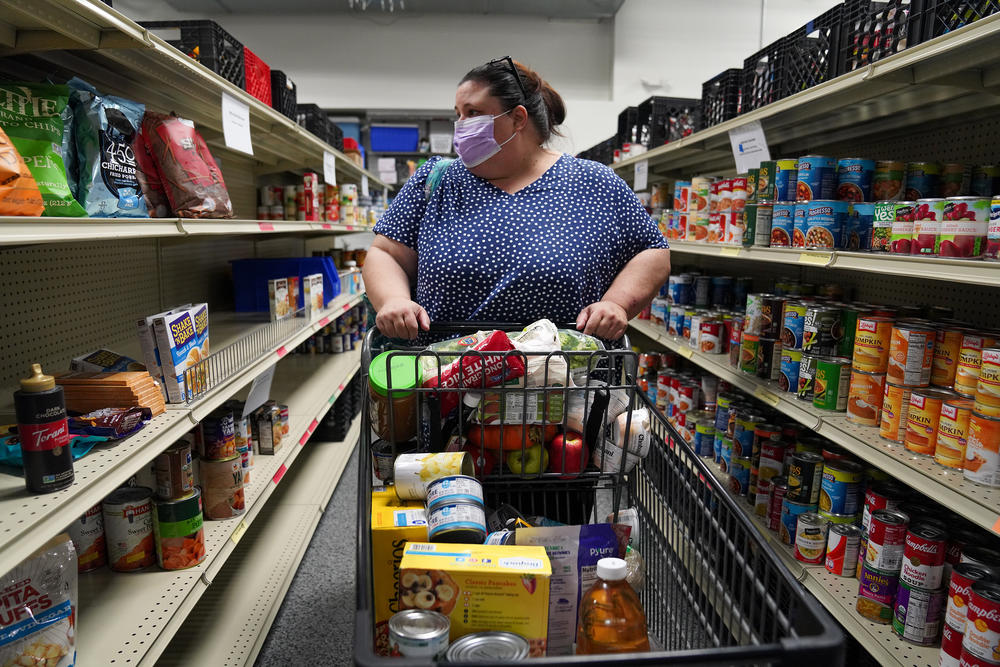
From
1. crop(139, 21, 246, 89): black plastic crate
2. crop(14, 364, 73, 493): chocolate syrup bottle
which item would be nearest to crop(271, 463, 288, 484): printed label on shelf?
crop(14, 364, 73, 493): chocolate syrup bottle

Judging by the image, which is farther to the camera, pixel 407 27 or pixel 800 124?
pixel 407 27

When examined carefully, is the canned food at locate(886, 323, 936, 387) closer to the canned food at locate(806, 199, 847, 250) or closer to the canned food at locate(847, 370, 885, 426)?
the canned food at locate(847, 370, 885, 426)

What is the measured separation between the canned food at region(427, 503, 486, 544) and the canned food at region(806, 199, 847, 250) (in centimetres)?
164

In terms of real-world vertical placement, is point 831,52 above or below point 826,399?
above

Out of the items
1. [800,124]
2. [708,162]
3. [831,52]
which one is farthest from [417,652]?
[708,162]

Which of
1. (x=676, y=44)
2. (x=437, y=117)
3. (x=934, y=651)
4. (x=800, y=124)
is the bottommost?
(x=934, y=651)

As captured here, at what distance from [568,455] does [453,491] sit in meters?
0.29

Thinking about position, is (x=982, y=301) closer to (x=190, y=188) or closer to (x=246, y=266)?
(x=190, y=188)

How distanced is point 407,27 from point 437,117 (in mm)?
1055

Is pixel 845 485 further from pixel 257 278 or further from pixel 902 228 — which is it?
pixel 257 278

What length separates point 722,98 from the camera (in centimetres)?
299

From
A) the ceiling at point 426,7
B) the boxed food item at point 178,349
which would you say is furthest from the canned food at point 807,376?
the ceiling at point 426,7

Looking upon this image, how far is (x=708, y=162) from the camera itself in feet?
13.7

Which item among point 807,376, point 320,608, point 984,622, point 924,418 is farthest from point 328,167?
point 984,622
